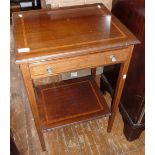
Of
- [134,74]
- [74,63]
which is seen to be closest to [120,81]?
[134,74]

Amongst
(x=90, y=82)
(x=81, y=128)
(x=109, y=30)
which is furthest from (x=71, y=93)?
(x=109, y=30)

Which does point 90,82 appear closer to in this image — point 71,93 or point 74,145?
point 71,93

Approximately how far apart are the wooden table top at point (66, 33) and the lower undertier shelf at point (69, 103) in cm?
51

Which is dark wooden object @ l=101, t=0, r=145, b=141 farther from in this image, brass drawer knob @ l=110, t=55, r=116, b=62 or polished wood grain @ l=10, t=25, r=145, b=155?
brass drawer knob @ l=110, t=55, r=116, b=62

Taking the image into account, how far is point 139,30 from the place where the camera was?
1041mm

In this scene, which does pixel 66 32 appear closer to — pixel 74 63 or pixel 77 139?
pixel 74 63

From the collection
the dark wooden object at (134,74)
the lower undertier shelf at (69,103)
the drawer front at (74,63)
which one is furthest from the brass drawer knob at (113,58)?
the lower undertier shelf at (69,103)

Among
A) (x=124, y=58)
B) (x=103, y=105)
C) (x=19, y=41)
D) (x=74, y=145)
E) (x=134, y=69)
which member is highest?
(x=19, y=41)

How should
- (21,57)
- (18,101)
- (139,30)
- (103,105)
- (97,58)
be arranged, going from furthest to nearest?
(18,101) → (103,105) → (139,30) → (97,58) → (21,57)

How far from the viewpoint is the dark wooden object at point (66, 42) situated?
848 mm

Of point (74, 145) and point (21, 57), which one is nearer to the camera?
point (21, 57)

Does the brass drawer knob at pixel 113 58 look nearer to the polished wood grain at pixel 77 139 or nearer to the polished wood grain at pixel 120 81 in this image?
the polished wood grain at pixel 120 81

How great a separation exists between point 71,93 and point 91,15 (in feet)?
1.83

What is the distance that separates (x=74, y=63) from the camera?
91 cm
